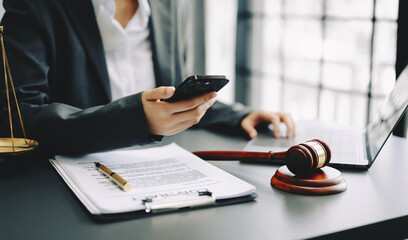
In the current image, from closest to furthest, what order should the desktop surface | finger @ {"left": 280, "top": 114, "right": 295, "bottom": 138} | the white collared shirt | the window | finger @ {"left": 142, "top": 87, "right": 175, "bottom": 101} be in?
the desktop surface → finger @ {"left": 142, "top": 87, "right": 175, "bottom": 101} → finger @ {"left": 280, "top": 114, "right": 295, "bottom": 138} → the white collared shirt → the window

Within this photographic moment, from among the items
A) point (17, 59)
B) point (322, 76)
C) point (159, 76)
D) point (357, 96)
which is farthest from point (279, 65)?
point (17, 59)

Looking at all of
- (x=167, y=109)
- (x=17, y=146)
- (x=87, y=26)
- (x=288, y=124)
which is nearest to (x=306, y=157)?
(x=167, y=109)

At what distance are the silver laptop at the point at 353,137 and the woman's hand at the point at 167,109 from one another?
216mm

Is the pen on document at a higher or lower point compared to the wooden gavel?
lower

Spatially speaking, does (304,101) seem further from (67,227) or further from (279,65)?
(67,227)

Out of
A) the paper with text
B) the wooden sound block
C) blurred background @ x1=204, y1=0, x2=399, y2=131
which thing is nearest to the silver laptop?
the wooden sound block

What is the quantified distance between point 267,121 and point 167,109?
18.8 inches

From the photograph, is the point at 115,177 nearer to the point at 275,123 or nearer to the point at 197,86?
the point at 197,86

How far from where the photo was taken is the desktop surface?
0.63 metres

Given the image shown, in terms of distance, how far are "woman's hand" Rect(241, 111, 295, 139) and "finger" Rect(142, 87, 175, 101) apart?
417 millimetres

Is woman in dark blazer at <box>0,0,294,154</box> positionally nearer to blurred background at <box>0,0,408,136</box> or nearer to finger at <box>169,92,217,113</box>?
finger at <box>169,92,217,113</box>

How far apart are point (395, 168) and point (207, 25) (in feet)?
7.87

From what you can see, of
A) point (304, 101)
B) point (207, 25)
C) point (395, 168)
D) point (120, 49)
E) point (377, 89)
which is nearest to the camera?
point (395, 168)

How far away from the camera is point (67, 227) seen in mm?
643
